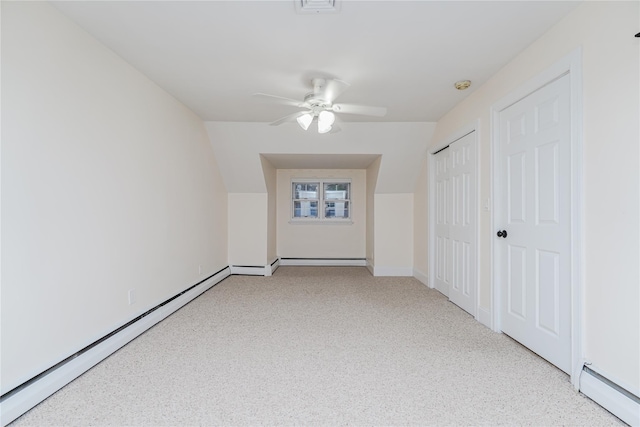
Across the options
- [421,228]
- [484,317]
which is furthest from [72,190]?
[421,228]

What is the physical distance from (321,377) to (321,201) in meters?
4.64

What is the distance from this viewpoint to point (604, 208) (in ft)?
5.47

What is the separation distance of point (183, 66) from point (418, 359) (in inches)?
118

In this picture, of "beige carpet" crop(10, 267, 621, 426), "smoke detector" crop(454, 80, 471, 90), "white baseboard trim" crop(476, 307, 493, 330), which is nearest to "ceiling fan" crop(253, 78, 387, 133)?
"smoke detector" crop(454, 80, 471, 90)

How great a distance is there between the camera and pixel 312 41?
2.17 meters

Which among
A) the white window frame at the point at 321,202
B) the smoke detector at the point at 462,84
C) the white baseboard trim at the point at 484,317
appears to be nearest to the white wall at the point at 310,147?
the smoke detector at the point at 462,84

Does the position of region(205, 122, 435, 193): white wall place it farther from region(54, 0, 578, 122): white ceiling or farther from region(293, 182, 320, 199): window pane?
region(293, 182, 320, 199): window pane

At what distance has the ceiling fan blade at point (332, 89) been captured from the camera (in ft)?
7.62

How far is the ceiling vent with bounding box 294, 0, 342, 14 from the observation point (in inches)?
69.0

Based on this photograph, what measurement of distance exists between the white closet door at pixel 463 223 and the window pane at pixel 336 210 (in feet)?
9.70

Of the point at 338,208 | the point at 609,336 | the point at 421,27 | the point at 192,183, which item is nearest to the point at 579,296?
the point at 609,336

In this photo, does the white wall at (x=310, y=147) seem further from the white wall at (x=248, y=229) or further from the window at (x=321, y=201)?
the window at (x=321, y=201)

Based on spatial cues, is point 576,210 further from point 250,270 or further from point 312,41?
point 250,270

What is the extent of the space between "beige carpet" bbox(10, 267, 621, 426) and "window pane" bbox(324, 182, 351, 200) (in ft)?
11.5
